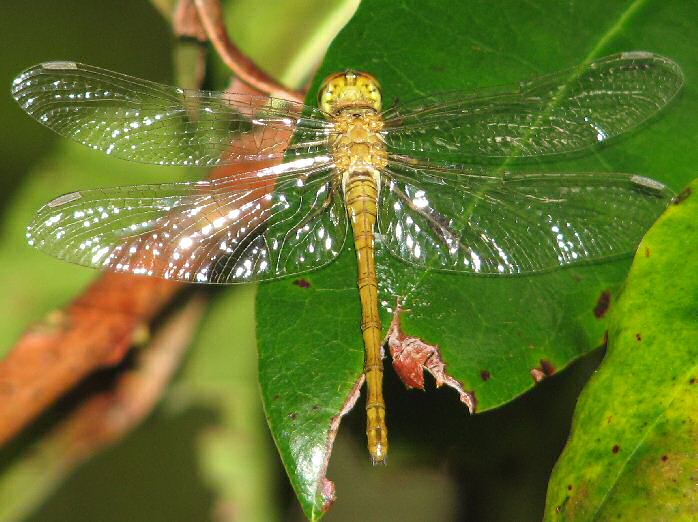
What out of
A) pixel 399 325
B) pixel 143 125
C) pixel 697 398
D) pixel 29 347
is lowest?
pixel 697 398

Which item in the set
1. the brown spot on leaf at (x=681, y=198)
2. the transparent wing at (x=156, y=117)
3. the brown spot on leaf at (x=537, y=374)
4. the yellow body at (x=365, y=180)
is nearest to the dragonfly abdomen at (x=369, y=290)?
the yellow body at (x=365, y=180)

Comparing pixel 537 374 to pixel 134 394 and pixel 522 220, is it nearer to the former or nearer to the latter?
pixel 522 220

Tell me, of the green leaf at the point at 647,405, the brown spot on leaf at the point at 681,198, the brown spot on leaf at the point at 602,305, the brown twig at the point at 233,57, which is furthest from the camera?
the brown twig at the point at 233,57

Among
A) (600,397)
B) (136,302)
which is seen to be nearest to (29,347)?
(136,302)

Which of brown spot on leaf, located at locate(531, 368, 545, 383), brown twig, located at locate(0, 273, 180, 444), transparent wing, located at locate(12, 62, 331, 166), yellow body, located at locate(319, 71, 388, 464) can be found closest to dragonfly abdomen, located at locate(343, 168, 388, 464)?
yellow body, located at locate(319, 71, 388, 464)

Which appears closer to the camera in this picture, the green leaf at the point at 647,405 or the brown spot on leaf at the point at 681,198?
the green leaf at the point at 647,405

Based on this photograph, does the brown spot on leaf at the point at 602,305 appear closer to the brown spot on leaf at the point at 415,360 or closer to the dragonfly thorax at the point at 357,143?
the brown spot on leaf at the point at 415,360

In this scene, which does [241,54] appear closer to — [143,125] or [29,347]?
[143,125]

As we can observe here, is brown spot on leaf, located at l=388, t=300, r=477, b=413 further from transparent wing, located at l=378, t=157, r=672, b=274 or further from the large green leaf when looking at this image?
transparent wing, located at l=378, t=157, r=672, b=274
